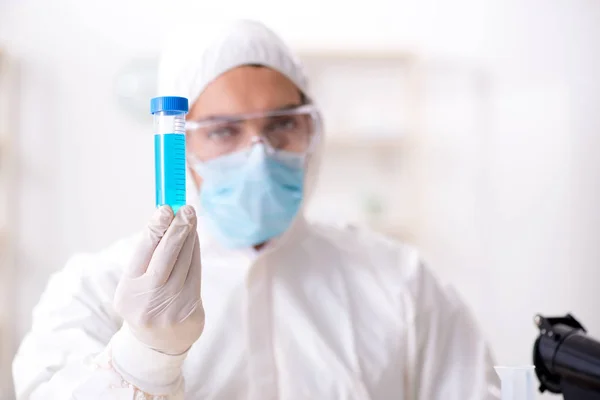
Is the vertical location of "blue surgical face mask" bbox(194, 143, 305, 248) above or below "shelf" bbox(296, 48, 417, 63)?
below

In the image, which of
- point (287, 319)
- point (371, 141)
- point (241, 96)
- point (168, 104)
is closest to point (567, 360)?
point (287, 319)

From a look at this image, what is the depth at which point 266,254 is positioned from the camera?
1.17 meters

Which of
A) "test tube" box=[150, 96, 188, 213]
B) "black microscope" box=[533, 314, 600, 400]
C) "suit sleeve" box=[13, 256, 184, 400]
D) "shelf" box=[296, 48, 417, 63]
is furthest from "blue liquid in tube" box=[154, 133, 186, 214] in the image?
"shelf" box=[296, 48, 417, 63]

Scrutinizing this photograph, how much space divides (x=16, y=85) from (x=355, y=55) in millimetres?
1484

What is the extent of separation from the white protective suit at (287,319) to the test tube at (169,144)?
334 millimetres

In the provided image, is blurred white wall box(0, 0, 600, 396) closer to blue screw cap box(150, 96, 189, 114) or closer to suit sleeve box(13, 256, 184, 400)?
suit sleeve box(13, 256, 184, 400)

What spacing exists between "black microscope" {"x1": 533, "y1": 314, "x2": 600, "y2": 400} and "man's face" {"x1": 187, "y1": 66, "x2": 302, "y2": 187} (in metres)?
0.63

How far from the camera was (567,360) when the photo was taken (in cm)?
78

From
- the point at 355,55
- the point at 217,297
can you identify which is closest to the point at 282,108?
the point at 217,297

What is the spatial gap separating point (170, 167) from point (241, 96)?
44 centimetres

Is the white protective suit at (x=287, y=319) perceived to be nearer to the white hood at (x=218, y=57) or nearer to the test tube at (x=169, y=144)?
the white hood at (x=218, y=57)

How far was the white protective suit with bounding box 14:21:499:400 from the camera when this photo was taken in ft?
3.25

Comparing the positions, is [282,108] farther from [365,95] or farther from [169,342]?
[365,95]

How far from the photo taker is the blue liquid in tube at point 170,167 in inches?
29.0
